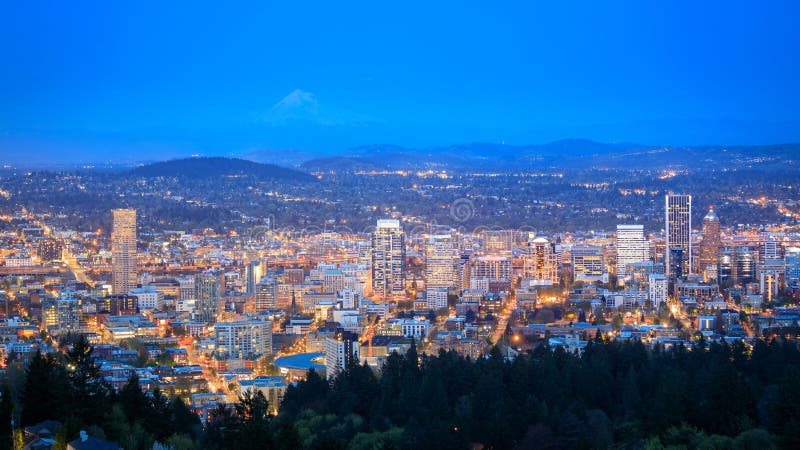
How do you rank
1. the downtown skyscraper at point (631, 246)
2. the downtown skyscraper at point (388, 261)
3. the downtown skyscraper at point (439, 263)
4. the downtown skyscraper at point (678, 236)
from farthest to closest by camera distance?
1. the downtown skyscraper at point (631, 246)
2. the downtown skyscraper at point (678, 236)
3. the downtown skyscraper at point (388, 261)
4. the downtown skyscraper at point (439, 263)

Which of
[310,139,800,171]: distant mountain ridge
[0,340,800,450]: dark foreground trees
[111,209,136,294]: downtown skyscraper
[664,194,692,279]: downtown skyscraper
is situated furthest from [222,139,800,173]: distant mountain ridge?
[0,340,800,450]: dark foreground trees

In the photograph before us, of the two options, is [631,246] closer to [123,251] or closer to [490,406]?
[123,251]

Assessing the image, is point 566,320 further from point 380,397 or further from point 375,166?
point 375,166

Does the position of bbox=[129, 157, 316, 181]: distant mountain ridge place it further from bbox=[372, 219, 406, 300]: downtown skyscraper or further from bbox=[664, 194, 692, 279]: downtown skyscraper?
bbox=[664, 194, 692, 279]: downtown skyscraper

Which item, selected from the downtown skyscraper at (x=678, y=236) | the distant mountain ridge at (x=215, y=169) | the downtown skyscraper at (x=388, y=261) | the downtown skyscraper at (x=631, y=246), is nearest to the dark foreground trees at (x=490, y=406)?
the downtown skyscraper at (x=388, y=261)

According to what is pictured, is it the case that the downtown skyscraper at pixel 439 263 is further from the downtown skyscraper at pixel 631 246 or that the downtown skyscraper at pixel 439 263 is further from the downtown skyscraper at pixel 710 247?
the downtown skyscraper at pixel 710 247

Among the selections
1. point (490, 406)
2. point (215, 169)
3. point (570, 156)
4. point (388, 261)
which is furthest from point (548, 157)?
point (490, 406)

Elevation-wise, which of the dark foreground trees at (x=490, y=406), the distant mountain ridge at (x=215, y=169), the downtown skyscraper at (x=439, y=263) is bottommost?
the dark foreground trees at (x=490, y=406)
